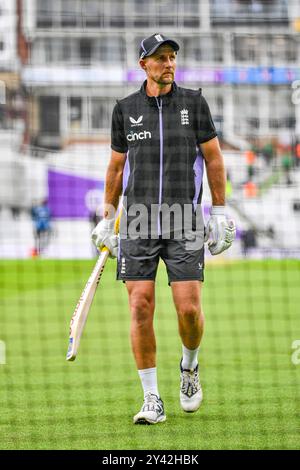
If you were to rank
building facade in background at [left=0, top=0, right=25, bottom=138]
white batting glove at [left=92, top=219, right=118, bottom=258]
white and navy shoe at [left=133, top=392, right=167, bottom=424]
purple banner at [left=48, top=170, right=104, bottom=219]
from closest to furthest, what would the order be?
white and navy shoe at [left=133, top=392, right=167, bottom=424]
white batting glove at [left=92, top=219, right=118, bottom=258]
building facade in background at [left=0, top=0, right=25, bottom=138]
purple banner at [left=48, top=170, right=104, bottom=219]

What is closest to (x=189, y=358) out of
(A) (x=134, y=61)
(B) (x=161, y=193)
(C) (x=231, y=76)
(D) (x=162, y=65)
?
(B) (x=161, y=193)

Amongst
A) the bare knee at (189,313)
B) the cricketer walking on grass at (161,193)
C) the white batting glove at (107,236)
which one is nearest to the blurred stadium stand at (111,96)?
the white batting glove at (107,236)

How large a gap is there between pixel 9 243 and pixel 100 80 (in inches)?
206

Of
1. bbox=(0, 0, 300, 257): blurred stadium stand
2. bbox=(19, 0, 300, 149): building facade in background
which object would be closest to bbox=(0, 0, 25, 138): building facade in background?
bbox=(0, 0, 300, 257): blurred stadium stand

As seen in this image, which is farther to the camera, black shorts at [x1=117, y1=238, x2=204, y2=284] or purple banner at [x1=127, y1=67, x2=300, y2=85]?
purple banner at [x1=127, y1=67, x2=300, y2=85]

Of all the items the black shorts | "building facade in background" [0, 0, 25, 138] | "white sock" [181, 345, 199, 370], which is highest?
"building facade in background" [0, 0, 25, 138]

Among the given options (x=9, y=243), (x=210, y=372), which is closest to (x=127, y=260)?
(x=210, y=372)

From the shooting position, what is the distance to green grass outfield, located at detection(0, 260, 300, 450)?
5898mm

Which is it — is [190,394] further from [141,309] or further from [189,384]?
[141,309]

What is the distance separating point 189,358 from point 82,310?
2.31 ft

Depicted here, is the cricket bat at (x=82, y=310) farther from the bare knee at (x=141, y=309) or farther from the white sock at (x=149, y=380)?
the white sock at (x=149, y=380)

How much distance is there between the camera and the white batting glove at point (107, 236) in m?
6.81

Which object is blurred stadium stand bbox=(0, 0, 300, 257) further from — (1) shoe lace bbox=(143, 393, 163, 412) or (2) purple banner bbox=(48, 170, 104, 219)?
(1) shoe lace bbox=(143, 393, 163, 412)

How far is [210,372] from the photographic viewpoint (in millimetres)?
8258
